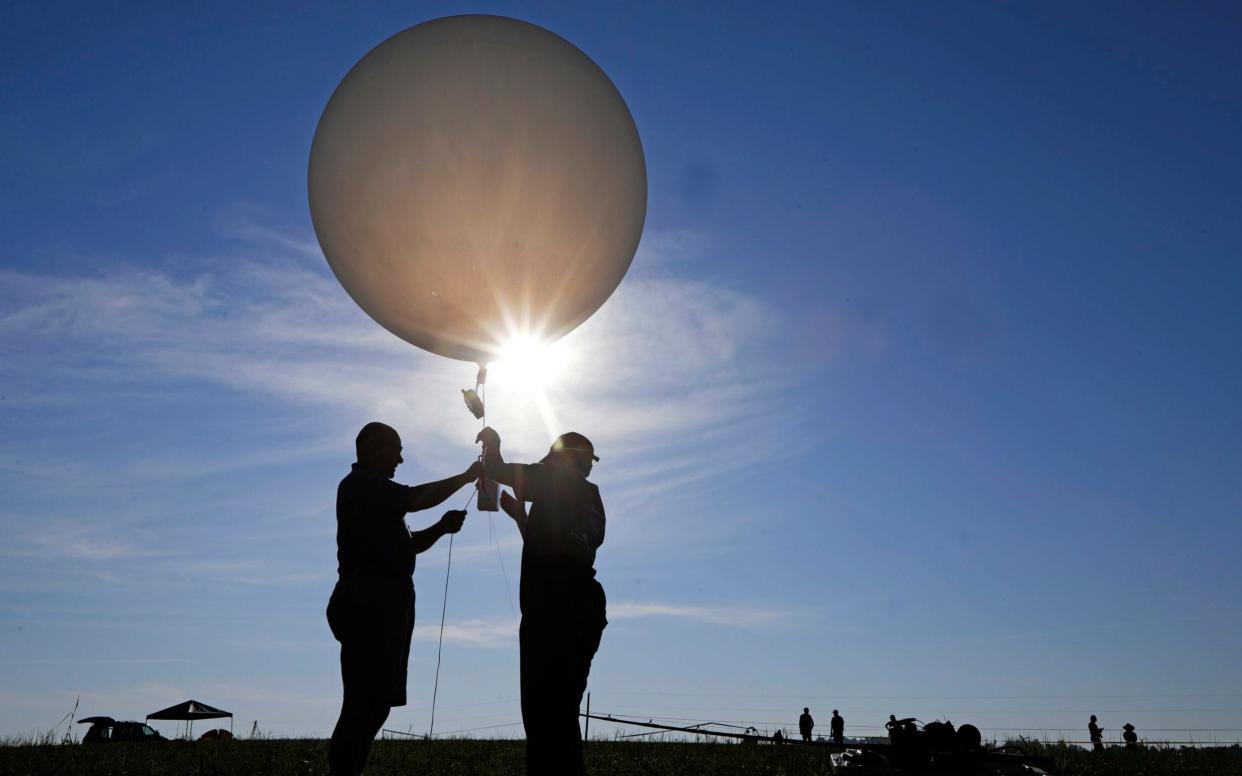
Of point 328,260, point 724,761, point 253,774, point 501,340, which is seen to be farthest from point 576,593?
point 724,761

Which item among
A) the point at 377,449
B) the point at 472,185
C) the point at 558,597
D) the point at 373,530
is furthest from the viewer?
the point at 377,449

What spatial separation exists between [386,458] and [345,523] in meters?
0.50

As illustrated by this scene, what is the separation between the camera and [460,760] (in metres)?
8.14

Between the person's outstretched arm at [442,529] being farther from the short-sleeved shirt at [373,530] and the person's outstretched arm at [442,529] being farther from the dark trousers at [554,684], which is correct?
the dark trousers at [554,684]

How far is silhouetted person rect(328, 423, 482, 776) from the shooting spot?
4.61 meters

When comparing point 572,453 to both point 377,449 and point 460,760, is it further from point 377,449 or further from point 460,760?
point 460,760

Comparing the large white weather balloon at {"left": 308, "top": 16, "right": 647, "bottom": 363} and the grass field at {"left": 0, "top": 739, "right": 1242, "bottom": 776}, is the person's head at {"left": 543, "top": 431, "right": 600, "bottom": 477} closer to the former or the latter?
the large white weather balloon at {"left": 308, "top": 16, "right": 647, "bottom": 363}

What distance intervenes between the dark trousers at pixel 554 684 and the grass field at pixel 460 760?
10.2 feet

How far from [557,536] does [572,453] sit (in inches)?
21.0

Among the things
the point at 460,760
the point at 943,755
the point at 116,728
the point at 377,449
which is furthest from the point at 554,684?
the point at 116,728

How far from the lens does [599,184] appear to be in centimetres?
548

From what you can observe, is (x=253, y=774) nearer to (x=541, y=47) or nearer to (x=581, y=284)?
(x=581, y=284)

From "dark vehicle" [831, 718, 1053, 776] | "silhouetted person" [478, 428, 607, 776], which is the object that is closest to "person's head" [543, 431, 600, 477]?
"silhouetted person" [478, 428, 607, 776]

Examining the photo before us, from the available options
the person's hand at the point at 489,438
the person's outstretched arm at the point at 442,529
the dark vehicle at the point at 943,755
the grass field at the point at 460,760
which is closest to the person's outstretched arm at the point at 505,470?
the person's hand at the point at 489,438
